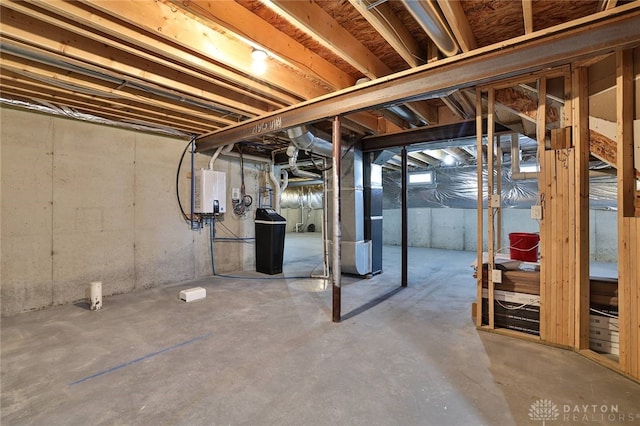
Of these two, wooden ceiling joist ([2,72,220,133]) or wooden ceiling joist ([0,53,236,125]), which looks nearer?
wooden ceiling joist ([0,53,236,125])

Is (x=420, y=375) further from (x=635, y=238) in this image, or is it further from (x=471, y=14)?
(x=471, y=14)

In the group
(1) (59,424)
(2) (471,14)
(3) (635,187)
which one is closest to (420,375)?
(3) (635,187)

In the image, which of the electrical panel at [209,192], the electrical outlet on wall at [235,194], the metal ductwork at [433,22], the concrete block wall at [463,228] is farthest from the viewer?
the concrete block wall at [463,228]

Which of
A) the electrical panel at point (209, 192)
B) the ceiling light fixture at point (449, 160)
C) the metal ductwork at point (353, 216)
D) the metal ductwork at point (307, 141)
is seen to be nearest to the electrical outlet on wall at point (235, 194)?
the electrical panel at point (209, 192)

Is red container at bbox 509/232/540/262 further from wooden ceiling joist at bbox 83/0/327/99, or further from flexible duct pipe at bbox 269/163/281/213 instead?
flexible duct pipe at bbox 269/163/281/213

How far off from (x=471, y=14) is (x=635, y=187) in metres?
1.56

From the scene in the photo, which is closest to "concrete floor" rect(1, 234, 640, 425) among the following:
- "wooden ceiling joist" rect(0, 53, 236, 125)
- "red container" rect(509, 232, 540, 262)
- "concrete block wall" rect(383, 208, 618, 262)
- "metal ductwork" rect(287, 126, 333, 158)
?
"red container" rect(509, 232, 540, 262)

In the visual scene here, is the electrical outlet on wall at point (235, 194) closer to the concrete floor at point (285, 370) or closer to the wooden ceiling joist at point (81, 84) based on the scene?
the wooden ceiling joist at point (81, 84)

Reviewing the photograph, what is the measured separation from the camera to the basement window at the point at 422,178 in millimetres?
7148

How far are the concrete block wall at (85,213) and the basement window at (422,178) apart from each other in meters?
5.02

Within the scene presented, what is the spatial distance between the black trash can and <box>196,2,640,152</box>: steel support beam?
2159 mm

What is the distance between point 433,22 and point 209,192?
3.61 m

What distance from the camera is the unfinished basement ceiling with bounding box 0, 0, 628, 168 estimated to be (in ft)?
5.99

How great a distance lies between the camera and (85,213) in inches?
139
